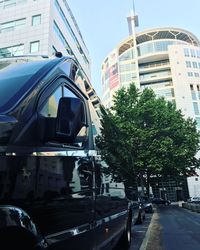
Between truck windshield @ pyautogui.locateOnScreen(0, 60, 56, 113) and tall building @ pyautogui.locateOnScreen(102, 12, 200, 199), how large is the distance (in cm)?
6543

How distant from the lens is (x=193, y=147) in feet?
92.4

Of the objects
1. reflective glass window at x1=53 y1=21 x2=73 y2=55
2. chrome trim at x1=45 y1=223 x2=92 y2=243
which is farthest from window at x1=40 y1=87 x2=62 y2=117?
reflective glass window at x1=53 y1=21 x2=73 y2=55

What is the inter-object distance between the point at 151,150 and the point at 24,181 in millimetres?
24291

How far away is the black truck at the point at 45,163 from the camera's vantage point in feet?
5.55

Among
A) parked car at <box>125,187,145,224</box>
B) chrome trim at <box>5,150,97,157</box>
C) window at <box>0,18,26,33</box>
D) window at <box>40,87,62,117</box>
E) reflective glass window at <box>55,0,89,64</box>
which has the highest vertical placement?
reflective glass window at <box>55,0,89,64</box>

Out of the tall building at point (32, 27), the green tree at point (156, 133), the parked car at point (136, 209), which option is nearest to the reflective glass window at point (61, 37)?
the tall building at point (32, 27)

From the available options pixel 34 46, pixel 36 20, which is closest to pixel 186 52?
pixel 36 20

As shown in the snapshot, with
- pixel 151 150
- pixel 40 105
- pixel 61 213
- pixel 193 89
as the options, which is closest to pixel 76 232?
pixel 61 213

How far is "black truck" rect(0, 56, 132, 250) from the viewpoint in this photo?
1.69 meters

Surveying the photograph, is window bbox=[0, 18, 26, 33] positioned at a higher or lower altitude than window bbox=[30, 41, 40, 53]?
higher

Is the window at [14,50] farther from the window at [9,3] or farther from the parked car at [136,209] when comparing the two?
the parked car at [136,209]

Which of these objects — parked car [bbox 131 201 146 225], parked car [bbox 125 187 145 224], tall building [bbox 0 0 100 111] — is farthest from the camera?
tall building [bbox 0 0 100 111]

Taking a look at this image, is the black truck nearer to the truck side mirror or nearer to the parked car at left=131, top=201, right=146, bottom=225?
the truck side mirror

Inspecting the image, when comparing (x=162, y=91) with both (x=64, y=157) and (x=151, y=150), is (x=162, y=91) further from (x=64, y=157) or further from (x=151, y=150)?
(x=64, y=157)
